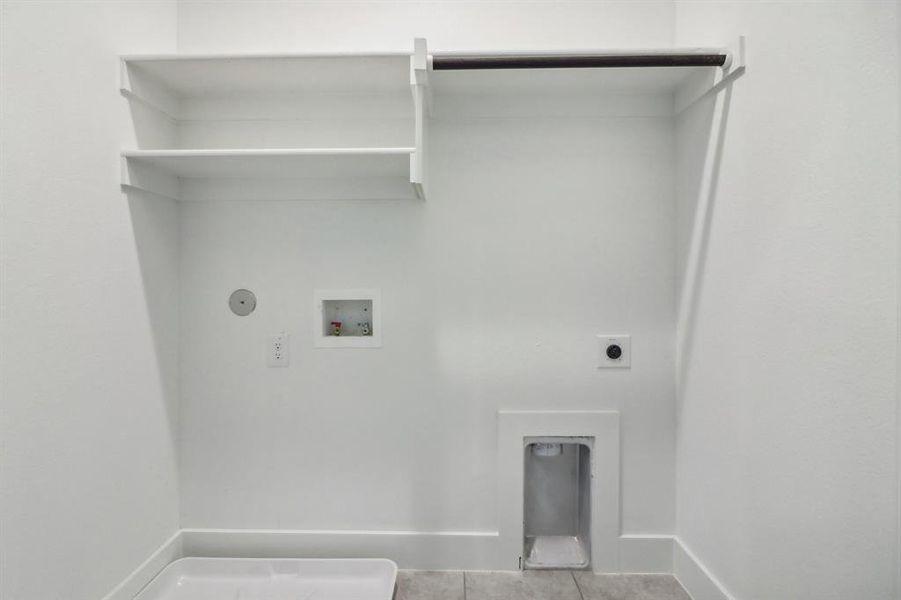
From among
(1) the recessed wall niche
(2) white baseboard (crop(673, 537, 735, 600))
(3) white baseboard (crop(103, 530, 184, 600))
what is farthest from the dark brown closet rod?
(3) white baseboard (crop(103, 530, 184, 600))

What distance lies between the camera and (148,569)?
5.08ft

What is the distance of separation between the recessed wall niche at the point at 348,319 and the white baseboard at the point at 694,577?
1.27 meters

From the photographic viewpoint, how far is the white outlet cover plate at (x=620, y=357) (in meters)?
1.71

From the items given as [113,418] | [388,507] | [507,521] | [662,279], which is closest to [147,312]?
[113,418]

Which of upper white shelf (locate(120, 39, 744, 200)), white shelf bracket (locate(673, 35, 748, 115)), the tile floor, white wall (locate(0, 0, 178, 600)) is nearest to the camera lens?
white wall (locate(0, 0, 178, 600))

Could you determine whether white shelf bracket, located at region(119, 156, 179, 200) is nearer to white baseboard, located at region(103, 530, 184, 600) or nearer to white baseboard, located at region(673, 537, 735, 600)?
white baseboard, located at region(103, 530, 184, 600)

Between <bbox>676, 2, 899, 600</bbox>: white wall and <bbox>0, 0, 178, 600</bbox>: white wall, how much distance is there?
1.77 meters

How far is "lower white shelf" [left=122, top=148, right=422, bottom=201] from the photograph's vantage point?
1.40 meters

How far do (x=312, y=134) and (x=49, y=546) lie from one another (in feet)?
4.57

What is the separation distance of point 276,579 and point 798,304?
1.79 metres

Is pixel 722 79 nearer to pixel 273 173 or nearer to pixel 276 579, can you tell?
pixel 273 173

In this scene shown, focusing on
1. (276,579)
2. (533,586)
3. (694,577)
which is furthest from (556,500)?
(276,579)

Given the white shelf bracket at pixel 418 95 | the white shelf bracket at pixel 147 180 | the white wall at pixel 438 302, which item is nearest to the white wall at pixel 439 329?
the white wall at pixel 438 302

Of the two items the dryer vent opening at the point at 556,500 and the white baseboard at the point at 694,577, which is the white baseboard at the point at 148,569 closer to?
the dryer vent opening at the point at 556,500
